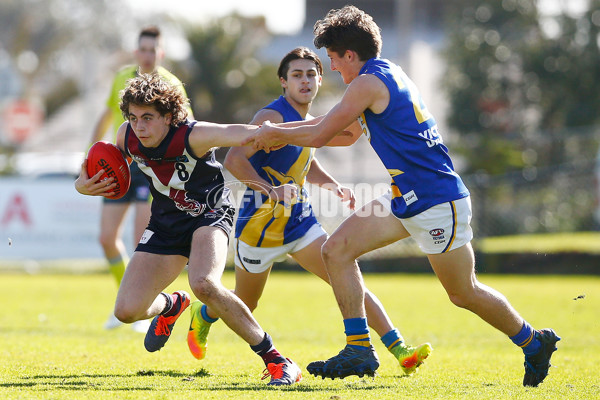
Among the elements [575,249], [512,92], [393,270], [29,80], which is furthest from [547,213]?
[29,80]

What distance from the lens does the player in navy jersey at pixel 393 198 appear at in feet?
18.8

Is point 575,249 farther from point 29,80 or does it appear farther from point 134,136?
point 29,80

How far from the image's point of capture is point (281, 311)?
11.2m

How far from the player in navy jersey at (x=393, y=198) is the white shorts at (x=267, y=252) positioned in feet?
2.47

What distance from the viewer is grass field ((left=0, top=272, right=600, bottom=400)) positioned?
17.8 feet

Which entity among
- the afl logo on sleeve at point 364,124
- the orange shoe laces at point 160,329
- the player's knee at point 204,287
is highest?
the afl logo on sleeve at point 364,124

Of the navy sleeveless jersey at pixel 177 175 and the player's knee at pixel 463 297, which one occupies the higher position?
the navy sleeveless jersey at pixel 177 175

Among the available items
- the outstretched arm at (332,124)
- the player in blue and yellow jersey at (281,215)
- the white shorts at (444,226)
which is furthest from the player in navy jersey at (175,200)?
the white shorts at (444,226)

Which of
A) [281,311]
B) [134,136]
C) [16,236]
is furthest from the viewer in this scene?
[16,236]

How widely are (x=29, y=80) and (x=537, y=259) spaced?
38.5 meters

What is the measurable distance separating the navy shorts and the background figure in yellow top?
2.47 m

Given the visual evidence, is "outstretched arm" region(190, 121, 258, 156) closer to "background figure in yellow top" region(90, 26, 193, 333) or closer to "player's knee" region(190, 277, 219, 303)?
"player's knee" region(190, 277, 219, 303)

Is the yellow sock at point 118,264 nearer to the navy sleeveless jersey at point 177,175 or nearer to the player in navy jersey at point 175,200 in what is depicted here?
the player in navy jersey at point 175,200

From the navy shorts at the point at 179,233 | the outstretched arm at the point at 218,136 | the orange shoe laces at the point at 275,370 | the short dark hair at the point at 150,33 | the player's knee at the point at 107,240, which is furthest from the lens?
the player's knee at the point at 107,240
